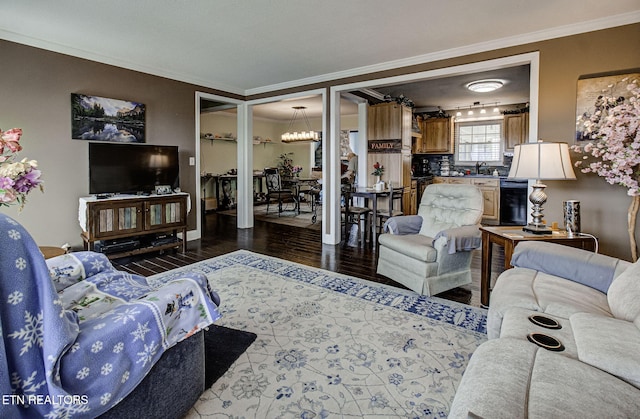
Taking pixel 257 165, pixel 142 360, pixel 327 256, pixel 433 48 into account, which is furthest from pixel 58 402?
pixel 257 165

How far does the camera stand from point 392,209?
5902 mm

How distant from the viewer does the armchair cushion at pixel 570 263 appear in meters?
1.96

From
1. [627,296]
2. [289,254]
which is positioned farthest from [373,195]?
[627,296]

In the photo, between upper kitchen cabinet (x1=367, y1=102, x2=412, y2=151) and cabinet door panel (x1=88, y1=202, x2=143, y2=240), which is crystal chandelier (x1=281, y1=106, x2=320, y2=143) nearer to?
upper kitchen cabinet (x1=367, y1=102, x2=412, y2=151)

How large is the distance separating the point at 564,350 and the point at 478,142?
7.98 metres

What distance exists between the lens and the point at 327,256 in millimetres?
4500

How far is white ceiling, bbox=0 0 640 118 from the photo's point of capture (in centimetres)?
300

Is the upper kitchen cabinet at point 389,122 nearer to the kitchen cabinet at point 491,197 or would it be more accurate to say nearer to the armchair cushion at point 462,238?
the kitchen cabinet at point 491,197

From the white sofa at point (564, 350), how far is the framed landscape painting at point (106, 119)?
4.71 metres

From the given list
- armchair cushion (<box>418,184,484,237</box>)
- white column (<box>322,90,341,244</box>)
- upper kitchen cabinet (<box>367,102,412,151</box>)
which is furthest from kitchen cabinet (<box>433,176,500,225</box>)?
armchair cushion (<box>418,184,484,237</box>)

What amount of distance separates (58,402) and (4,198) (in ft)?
2.39

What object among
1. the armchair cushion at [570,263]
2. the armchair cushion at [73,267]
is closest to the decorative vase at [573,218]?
the armchair cushion at [570,263]

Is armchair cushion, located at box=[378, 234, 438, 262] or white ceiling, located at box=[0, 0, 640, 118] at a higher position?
white ceiling, located at box=[0, 0, 640, 118]

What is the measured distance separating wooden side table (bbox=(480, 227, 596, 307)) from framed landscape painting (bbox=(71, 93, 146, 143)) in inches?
177
